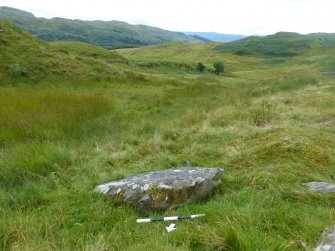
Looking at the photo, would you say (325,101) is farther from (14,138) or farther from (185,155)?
(14,138)

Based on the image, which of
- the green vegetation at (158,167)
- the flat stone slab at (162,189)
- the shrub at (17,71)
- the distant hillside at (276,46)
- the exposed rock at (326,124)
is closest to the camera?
the green vegetation at (158,167)

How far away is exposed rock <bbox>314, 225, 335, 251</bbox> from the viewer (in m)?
3.08

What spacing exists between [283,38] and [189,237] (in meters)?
139

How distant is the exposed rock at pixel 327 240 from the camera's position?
10.1ft

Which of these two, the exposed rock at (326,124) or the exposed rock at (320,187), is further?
the exposed rock at (326,124)

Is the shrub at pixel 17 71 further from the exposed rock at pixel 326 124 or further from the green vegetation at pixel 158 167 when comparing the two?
the exposed rock at pixel 326 124

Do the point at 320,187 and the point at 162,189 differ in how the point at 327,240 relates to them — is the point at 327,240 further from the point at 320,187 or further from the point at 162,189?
the point at 162,189

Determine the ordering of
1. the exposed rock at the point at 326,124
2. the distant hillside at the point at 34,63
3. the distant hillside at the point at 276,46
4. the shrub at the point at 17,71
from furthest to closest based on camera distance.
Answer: the distant hillside at the point at 276,46 → the distant hillside at the point at 34,63 → the shrub at the point at 17,71 → the exposed rock at the point at 326,124

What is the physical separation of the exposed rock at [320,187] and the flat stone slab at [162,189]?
1392 mm

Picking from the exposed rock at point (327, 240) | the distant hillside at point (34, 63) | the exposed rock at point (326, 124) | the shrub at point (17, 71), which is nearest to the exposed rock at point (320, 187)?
the exposed rock at point (327, 240)

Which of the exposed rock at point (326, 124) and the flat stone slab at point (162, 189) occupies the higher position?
the exposed rock at point (326, 124)

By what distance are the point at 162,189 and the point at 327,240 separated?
6.95 ft

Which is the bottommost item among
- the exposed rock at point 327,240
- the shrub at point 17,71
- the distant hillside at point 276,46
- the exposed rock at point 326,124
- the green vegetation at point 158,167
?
the shrub at point 17,71

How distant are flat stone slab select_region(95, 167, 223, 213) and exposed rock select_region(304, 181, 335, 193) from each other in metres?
1.39
